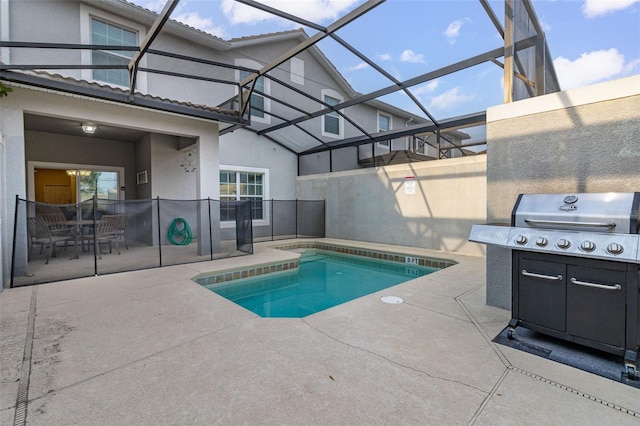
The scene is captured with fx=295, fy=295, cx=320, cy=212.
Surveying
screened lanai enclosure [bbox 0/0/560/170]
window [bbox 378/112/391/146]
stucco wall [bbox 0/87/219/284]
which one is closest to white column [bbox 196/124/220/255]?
stucco wall [bbox 0/87/219/284]

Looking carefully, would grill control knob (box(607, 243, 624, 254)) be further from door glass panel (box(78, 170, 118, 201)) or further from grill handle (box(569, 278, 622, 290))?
door glass panel (box(78, 170, 118, 201))

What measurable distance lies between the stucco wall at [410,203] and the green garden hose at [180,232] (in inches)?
180

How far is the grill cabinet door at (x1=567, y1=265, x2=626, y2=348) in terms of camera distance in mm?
2119

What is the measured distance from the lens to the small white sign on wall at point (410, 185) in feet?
27.0

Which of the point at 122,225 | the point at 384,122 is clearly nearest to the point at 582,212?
the point at 122,225

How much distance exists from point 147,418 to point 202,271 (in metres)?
3.74

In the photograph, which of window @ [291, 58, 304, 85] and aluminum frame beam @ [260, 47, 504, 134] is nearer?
aluminum frame beam @ [260, 47, 504, 134]

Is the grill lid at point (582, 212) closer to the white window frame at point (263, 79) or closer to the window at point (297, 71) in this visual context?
the white window frame at point (263, 79)

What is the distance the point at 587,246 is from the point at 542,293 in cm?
55

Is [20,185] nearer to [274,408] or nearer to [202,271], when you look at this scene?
[202,271]


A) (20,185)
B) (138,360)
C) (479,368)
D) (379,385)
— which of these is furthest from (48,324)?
(479,368)

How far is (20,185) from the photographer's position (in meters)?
4.59

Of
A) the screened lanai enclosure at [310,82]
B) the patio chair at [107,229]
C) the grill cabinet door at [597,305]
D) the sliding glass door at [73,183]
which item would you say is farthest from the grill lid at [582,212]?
the sliding glass door at [73,183]

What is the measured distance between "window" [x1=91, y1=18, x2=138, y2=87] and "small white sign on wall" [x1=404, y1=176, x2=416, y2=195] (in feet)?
25.4
